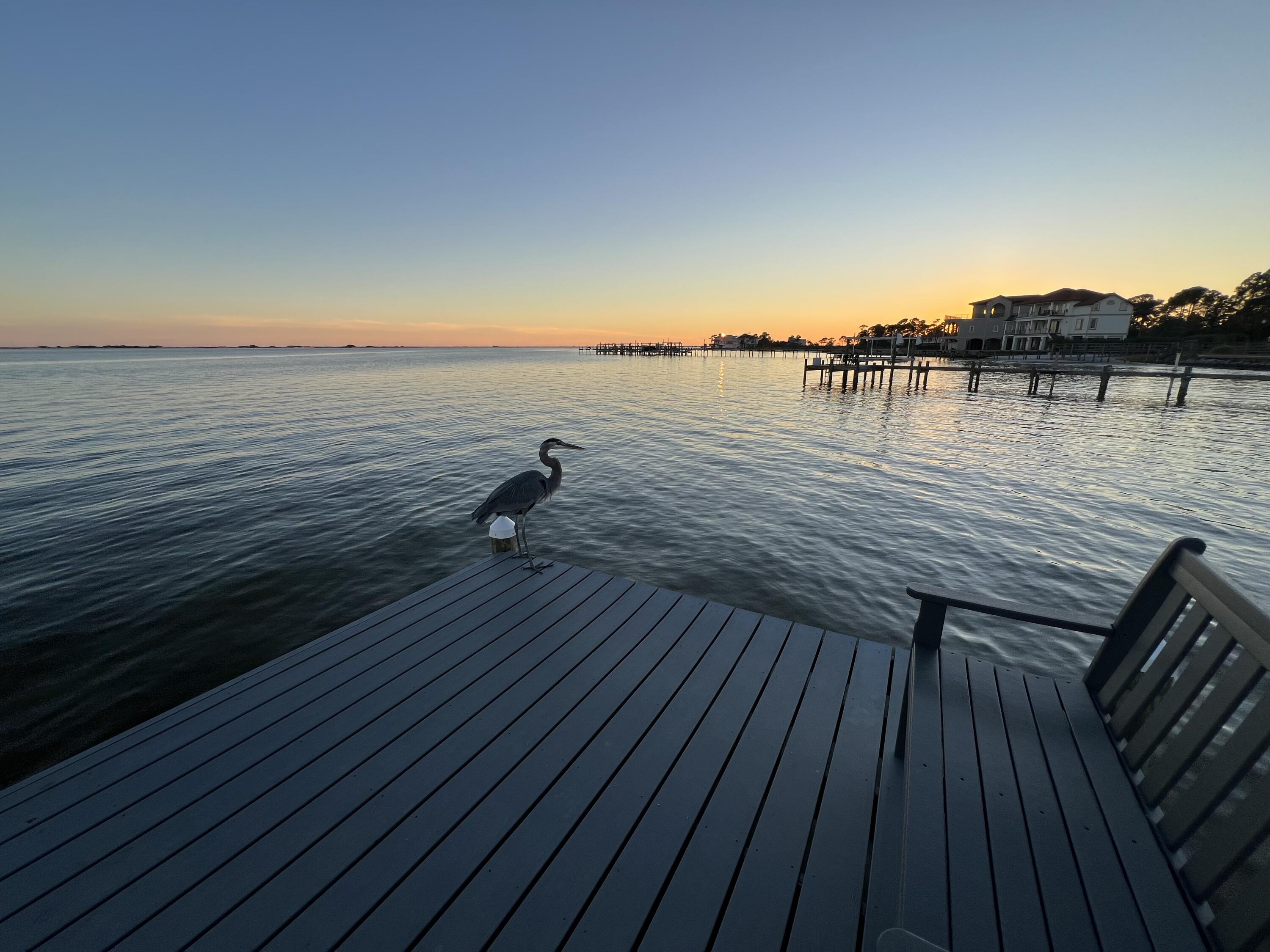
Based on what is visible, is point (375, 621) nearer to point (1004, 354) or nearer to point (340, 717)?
point (340, 717)

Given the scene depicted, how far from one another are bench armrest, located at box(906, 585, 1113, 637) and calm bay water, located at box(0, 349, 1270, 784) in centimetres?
379

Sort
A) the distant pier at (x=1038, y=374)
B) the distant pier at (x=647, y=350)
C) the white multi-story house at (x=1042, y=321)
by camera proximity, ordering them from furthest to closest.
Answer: the distant pier at (x=647, y=350), the white multi-story house at (x=1042, y=321), the distant pier at (x=1038, y=374)

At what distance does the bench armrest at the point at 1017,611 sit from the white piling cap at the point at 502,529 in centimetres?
445

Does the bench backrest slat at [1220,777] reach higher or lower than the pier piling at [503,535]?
higher

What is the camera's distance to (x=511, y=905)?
205 cm

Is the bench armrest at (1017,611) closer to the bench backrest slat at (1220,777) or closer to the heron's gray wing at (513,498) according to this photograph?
the bench backrest slat at (1220,777)

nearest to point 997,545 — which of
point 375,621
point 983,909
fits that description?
point 983,909

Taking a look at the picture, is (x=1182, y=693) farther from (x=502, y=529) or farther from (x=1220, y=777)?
(x=502, y=529)

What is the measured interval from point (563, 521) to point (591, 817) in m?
7.98

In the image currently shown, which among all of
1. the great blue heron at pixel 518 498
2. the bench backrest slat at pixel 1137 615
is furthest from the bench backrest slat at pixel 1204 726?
the great blue heron at pixel 518 498

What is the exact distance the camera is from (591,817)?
2.47 metres

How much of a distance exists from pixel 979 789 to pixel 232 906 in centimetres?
347

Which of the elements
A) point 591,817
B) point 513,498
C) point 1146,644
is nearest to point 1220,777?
point 1146,644

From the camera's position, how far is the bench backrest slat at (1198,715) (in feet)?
4.73
